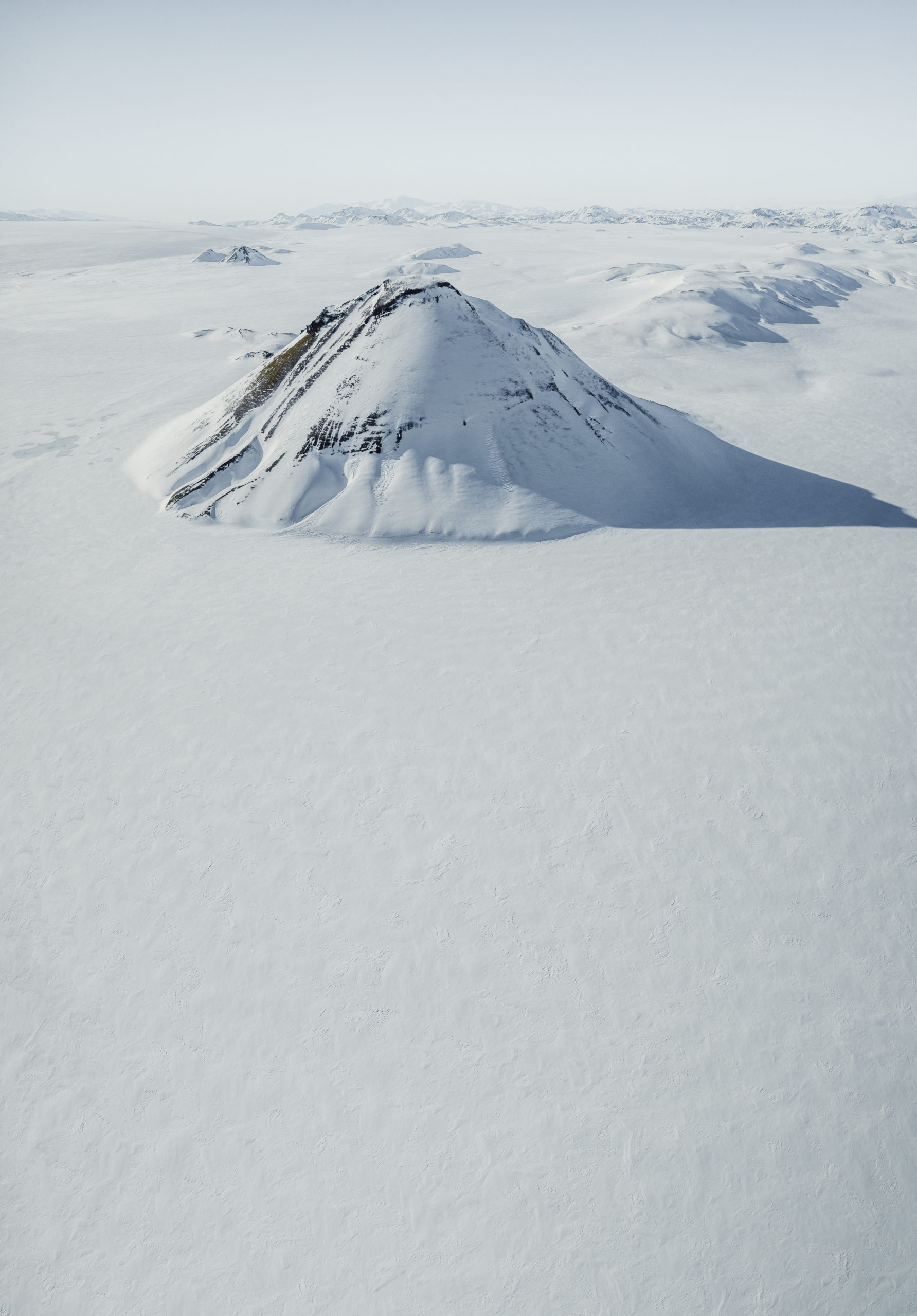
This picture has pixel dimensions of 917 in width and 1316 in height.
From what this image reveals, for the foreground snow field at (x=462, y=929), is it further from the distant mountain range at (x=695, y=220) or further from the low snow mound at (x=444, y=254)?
the distant mountain range at (x=695, y=220)

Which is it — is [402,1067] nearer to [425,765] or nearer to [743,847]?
[425,765]

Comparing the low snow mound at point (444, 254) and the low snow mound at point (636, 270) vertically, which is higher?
the low snow mound at point (444, 254)

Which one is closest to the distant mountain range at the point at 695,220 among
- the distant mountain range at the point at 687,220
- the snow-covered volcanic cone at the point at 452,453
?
the distant mountain range at the point at 687,220

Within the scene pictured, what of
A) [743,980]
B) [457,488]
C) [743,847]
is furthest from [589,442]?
[743,980]

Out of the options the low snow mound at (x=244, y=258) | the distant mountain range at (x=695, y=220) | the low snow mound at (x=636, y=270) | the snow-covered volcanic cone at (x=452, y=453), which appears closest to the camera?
the snow-covered volcanic cone at (x=452, y=453)

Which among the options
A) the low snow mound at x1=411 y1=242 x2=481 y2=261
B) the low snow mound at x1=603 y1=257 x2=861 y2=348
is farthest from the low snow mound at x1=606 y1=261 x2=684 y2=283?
the low snow mound at x1=411 y1=242 x2=481 y2=261

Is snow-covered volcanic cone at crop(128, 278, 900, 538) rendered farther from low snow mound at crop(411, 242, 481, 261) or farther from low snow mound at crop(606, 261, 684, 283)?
low snow mound at crop(411, 242, 481, 261)

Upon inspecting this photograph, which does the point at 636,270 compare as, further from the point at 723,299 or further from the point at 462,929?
the point at 462,929
